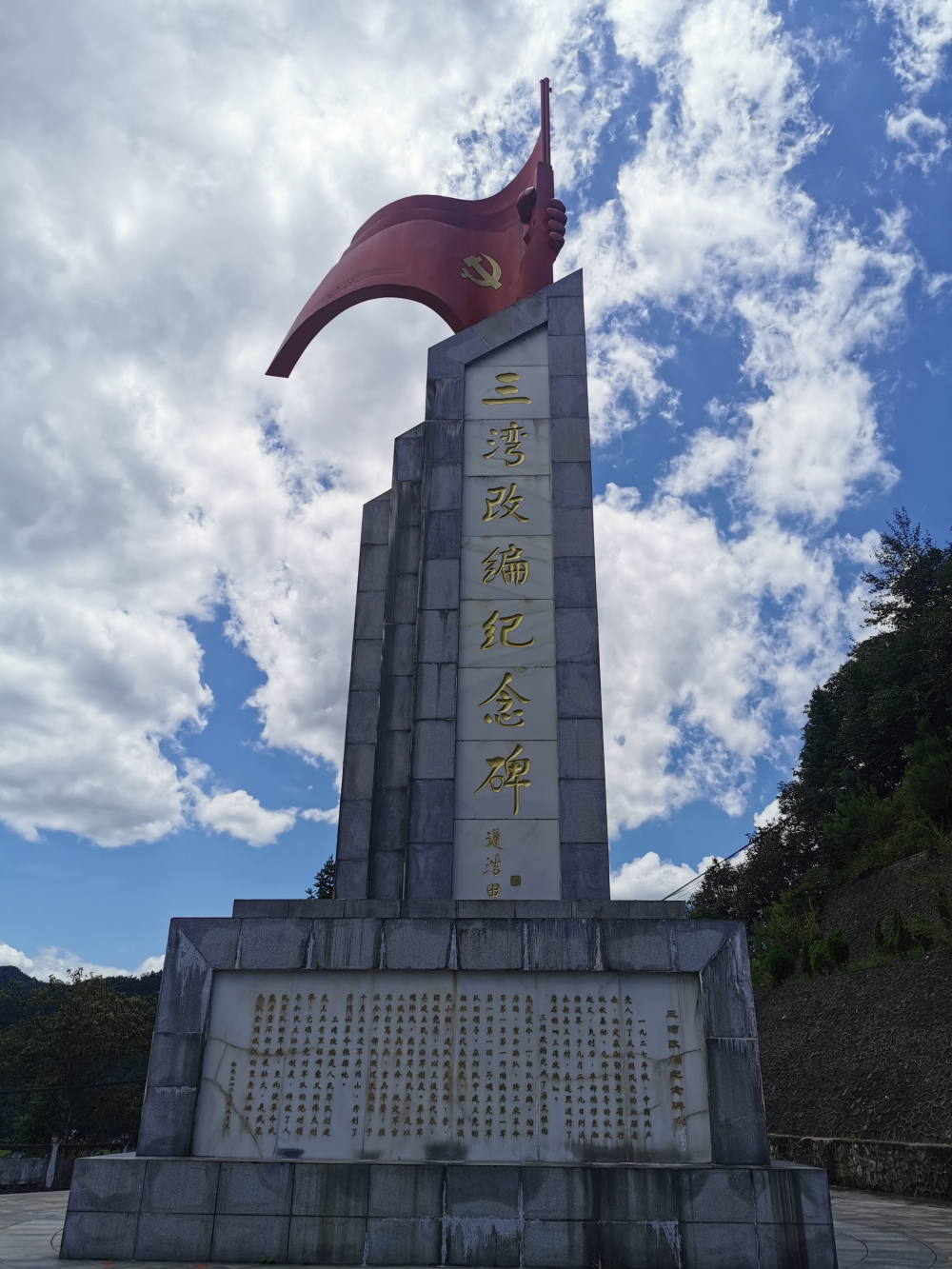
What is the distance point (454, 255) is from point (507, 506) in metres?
4.50

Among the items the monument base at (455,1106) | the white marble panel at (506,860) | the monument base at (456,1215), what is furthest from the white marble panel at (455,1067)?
the white marble panel at (506,860)

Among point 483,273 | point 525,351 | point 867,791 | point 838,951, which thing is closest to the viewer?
point 525,351

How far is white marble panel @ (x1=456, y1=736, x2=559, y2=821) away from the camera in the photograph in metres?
8.01

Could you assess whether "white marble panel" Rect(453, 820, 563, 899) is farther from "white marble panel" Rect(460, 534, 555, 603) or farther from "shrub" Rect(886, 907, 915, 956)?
"shrub" Rect(886, 907, 915, 956)

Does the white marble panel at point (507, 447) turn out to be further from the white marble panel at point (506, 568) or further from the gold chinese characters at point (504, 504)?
the white marble panel at point (506, 568)

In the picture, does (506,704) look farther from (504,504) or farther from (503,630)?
(504,504)

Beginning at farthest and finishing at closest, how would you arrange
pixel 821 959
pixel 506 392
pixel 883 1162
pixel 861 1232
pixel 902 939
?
pixel 821 959
pixel 902 939
pixel 883 1162
pixel 506 392
pixel 861 1232

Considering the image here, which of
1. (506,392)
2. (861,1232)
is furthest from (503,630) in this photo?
(861,1232)

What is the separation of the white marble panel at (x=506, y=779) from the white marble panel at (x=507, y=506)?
2161 millimetres

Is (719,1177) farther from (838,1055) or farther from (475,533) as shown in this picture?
(838,1055)

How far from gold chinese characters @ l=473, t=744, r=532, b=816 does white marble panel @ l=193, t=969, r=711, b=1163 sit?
2.06 m

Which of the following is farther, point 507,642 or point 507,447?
point 507,447

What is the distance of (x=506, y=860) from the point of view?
7.86 meters

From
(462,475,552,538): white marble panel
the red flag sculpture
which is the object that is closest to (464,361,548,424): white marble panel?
(462,475,552,538): white marble panel
